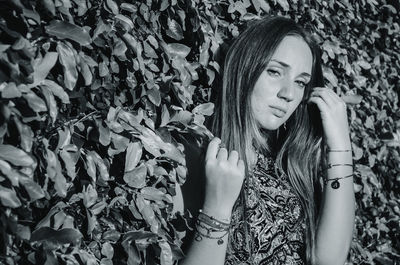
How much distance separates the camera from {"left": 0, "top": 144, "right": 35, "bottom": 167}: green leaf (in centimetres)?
129

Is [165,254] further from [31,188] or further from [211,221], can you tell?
[31,188]

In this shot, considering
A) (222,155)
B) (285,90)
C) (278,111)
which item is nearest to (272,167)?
(278,111)

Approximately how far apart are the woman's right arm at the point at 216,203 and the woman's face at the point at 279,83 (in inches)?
16.9

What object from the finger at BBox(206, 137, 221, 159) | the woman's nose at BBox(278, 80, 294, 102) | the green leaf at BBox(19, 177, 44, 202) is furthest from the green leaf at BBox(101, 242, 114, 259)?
the woman's nose at BBox(278, 80, 294, 102)

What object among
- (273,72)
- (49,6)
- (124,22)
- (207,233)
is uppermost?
(49,6)

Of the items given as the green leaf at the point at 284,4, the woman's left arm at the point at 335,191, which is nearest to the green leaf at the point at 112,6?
the green leaf at the point at 284,4

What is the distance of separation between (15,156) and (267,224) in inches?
53.1

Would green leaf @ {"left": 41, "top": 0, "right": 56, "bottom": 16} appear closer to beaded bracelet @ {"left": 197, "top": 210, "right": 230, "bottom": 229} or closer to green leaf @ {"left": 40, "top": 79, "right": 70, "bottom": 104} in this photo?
green leaf @ {"left": 40, "top": 79, "right": 70, "bottom": 104}

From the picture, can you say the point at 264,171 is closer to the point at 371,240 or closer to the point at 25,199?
the point at 371,240

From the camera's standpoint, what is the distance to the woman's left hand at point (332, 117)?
2588 mm

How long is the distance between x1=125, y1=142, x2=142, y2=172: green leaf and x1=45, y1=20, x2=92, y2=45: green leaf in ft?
1.30

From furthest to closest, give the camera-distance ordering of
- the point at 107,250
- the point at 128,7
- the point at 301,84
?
the point at 301,84 → the point at 128,7 → the point at 107,250

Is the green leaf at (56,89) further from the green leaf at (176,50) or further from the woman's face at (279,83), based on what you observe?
the woman's face at (279,83)

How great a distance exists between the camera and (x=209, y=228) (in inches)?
78.4
